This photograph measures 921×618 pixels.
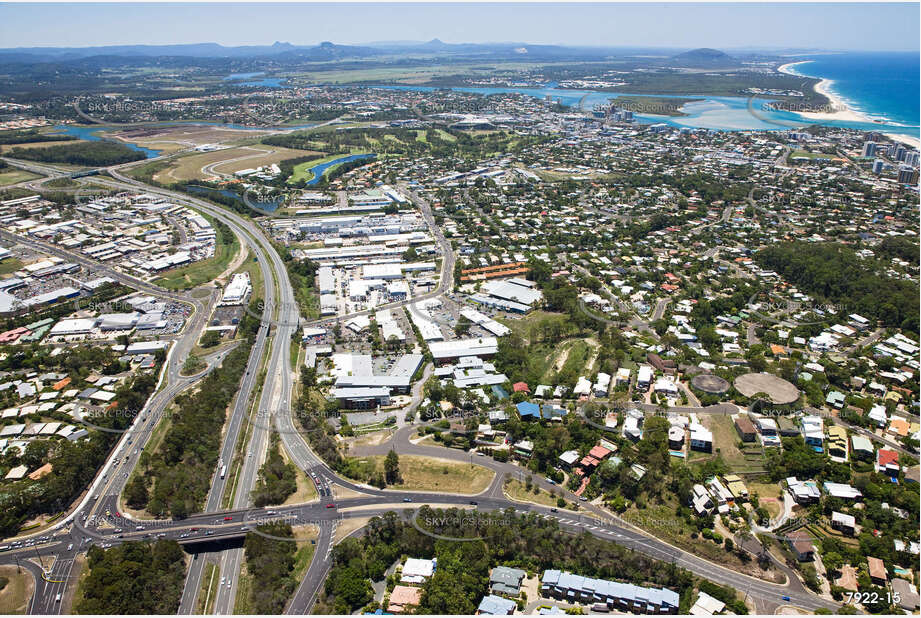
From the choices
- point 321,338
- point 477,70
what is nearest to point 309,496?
point 321,338

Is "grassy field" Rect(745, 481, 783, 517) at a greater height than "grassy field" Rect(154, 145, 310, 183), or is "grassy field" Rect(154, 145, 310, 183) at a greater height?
"grassy field" Rect(154, 145, 310, 183)

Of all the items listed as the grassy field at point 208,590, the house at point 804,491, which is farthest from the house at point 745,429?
the grassy field at point 208,590

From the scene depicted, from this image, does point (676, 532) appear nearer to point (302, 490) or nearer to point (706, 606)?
point (706, 606)

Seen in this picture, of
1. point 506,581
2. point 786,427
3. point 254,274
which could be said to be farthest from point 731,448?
point 254,274

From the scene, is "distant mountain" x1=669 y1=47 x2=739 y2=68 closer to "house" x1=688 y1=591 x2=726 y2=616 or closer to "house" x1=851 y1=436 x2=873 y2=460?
"house" x1=851 y1=436 x2=873 y2=460

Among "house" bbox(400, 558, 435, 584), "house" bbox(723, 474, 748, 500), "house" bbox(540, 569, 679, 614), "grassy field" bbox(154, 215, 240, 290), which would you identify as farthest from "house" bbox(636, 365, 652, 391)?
"grassy field" bbox(154, 215, 240, 290)

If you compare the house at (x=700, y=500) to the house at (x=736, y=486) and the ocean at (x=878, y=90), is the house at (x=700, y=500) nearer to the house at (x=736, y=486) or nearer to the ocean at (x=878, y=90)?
the house at (x=736, y=486)
